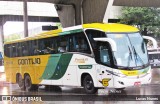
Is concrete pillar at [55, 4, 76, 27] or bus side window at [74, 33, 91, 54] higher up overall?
concrete pillar at [55, 4, 76, 27]

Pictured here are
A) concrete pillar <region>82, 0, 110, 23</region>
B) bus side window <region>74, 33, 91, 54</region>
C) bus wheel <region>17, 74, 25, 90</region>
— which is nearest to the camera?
bus side window <region>74, 33, 91, 54</region>

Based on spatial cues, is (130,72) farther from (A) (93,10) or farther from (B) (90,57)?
(A) (93,10)

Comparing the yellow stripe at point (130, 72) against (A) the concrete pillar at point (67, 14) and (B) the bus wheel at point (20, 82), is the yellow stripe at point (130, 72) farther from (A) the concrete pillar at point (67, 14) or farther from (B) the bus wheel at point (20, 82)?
(A) the concrete pillar at point (67, 14)

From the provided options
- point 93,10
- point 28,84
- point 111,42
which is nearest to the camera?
point 111,42

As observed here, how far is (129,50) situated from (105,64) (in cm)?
106

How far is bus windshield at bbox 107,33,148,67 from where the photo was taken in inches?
515

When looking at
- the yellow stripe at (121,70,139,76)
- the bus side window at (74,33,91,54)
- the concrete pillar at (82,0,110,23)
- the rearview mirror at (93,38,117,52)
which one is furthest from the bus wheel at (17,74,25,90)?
the concrete pillar at (82,0,110,23)

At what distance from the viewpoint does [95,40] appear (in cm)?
1352

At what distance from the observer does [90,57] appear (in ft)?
45.4

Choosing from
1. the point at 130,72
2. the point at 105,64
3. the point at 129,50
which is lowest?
the point at 130,72

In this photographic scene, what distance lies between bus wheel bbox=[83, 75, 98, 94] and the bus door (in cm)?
57

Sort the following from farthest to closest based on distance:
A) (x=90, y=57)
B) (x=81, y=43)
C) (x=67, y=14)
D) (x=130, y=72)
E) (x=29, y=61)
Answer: (x=67, y=14) → (x=29, y=61) → (x=81, y=43) → (x=90, y=57) → (x=130, y=72)

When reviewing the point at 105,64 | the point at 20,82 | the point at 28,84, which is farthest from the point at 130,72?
the point at 20,82

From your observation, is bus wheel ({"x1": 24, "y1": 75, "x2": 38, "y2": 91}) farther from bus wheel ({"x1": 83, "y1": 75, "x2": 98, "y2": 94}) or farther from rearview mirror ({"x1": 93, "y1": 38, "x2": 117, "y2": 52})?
rearview mirror ({"x1": 93, "y1": 38, "x2": 117, "y2": 52})
